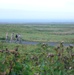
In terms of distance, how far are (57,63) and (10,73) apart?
42.3 inches

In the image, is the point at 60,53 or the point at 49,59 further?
the point at 60,53

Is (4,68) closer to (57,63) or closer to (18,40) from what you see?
(57,63)

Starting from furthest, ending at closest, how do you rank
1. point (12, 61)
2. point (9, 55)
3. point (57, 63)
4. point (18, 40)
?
point (18, 40), point (57, 63), point (9, 55), point (12, 61)

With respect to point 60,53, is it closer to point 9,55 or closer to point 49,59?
point 49,59

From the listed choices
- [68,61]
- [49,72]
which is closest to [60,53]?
[68,61]

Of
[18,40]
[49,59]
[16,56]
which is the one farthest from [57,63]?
[18,40]

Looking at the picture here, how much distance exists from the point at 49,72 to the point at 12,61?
0.53 metres

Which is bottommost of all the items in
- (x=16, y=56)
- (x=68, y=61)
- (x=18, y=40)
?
(x=18, y=40)

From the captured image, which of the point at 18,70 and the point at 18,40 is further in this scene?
the point at 18,40

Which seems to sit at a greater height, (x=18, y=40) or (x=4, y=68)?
(x=4, y=68)

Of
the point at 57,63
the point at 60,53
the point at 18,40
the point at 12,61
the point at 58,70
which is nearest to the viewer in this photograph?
the point at 12,61

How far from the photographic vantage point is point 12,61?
3.50 meters

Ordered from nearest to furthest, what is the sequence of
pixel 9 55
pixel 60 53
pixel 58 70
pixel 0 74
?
pixel 0 74
pixel 9 55
pixel 58 70
pixel 60 53

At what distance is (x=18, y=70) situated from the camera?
3.57m
